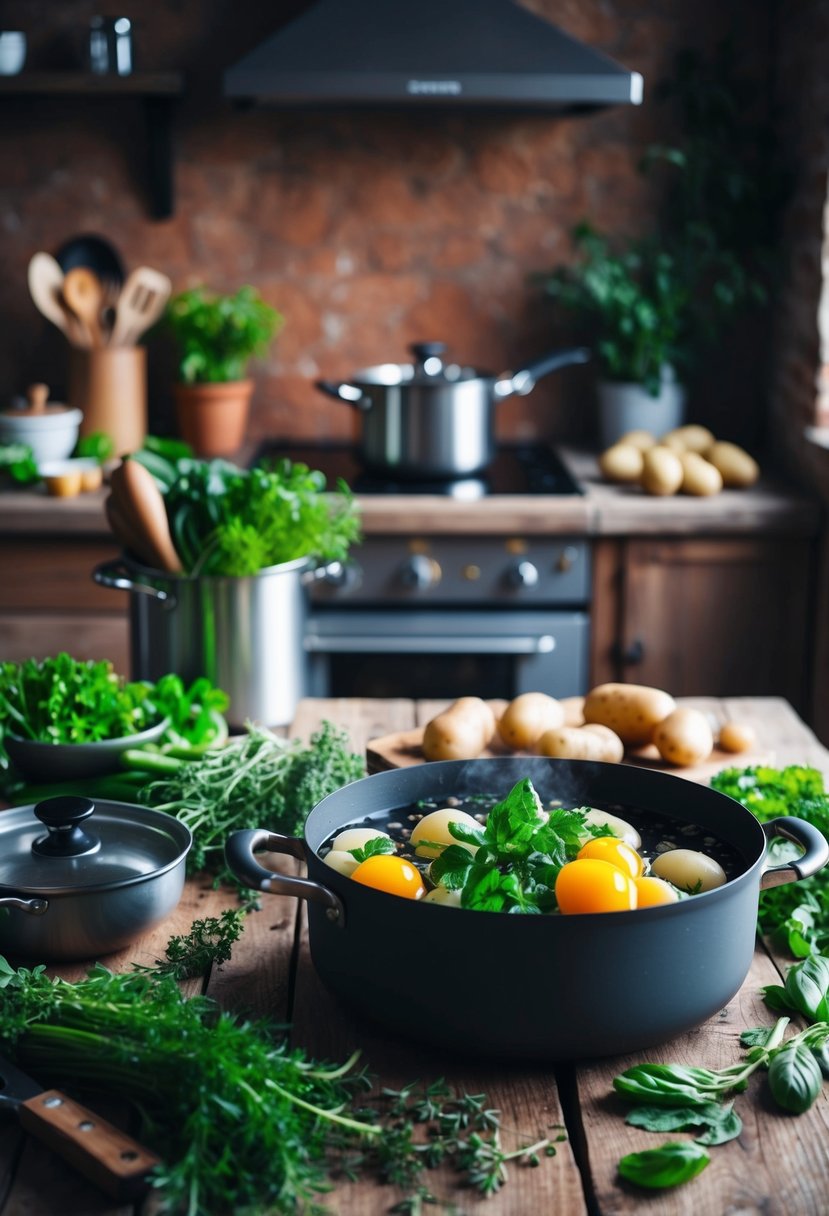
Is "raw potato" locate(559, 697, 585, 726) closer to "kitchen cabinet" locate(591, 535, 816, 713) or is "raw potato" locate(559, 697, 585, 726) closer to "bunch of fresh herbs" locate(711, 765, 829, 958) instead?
"bunch of fresh herbs" locate(711, 765, 829, 958)

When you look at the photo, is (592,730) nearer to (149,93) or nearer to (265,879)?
(265,879)

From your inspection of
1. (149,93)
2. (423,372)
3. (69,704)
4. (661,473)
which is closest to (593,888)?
(69,704)

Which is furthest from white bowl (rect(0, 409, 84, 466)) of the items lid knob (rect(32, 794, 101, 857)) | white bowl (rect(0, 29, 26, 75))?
lid knob (rect(32, 794, 101, 857))

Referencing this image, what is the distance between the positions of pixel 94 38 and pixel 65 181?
1.21ft

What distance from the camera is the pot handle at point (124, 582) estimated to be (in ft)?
5.57

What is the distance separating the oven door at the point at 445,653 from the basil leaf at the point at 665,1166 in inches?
75.2

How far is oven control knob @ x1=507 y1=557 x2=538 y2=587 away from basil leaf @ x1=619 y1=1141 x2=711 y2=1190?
1939mm

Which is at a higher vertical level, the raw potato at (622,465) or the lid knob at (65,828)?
the raw potato at (622,465)

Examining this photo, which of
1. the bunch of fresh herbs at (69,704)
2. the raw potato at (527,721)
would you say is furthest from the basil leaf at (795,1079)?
the bunch of fresh herbs at (69,704)

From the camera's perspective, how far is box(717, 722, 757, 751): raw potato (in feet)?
5.20

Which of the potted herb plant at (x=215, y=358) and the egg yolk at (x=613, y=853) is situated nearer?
the egg yolk at (x=613, y=853)

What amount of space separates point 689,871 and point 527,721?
461 mm

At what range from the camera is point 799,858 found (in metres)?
1.15

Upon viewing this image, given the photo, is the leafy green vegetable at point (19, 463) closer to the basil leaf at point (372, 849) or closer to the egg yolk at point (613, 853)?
the basil leaf at point (372, 849)
